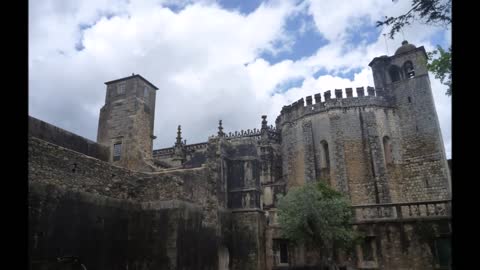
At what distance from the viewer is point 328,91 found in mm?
30250

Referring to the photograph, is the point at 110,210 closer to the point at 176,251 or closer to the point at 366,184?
the point at 176,251

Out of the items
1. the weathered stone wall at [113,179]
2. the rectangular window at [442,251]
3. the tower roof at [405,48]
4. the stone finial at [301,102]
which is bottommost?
the rectangular window at [442,251]

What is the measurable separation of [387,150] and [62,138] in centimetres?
2393

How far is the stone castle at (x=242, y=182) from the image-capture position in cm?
1092

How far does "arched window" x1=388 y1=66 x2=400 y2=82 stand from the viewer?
99.9 feet

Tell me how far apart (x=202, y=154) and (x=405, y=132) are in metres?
16.8

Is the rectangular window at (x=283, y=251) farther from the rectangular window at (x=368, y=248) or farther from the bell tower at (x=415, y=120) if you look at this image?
the bell tower at (x=415, y=120)

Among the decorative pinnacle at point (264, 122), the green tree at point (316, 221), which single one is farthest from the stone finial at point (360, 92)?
the green tree at point (316, 221)

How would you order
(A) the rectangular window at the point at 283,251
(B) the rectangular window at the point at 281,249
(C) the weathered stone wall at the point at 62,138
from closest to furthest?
(C) the weathered stone wall at the point at 62,138, (B) the rectangular window at the point at 281,249, (A) the rectangular window at the point at 283,251

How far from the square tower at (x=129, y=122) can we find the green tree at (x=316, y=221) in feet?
25.5

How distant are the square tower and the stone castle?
0.06 metres

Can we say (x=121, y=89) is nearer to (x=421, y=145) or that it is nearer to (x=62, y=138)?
(x=62, y=138)
